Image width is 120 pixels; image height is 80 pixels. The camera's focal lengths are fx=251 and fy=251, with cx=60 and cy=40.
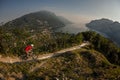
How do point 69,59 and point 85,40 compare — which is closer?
point 69,59

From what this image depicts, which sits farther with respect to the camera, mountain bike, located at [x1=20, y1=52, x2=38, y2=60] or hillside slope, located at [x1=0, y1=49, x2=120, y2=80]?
mountain bike, located at [x1=20, y1=52, x2=38, y2=60]

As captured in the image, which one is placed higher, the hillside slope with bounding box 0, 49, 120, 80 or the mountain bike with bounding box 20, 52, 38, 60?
the mountain bike with bounding box 20, 52, 38, 60

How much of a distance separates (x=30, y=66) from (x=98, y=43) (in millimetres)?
60292

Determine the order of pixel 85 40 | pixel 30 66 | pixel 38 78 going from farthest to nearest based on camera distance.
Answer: pixel 85 40 < pixel 30 66 < pixel 38 78

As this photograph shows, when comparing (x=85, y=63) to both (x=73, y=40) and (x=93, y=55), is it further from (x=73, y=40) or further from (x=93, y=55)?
(x=73, y=40)

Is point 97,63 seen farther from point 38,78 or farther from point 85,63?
point 38,78

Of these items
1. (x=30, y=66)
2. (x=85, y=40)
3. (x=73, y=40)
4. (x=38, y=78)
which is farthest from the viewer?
(x=85, y=40)

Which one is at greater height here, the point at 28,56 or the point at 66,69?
the point at 28,56

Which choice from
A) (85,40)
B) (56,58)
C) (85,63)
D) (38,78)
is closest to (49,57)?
(56,58)

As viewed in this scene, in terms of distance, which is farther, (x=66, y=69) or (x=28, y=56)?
(x=28, y=56)

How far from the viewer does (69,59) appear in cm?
10075

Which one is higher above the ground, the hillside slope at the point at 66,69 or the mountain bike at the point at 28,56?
the mountain bike at the point at 28,56

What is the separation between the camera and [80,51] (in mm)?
113062

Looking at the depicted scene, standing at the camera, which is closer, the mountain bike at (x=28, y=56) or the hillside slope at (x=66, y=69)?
the hillside slope at (x=66, y=69)
